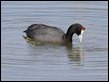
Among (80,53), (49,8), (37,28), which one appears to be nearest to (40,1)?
(49,8)

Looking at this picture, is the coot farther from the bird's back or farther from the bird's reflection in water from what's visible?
the bird's reflection in water

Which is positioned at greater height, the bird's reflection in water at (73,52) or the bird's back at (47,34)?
the bird's back at (47,34)

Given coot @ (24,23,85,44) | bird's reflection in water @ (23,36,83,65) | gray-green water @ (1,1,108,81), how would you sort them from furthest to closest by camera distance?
coot @ (24,23,85,44) → bird's reflection in water @ (23,36,83,65) → gray-green water @ (1,1,108,81)

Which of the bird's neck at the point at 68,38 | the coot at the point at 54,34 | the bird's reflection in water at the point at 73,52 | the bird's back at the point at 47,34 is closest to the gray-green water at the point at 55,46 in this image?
the bird's reflection in water at the point at 73,52

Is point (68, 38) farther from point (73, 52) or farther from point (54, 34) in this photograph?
point (73, 52)

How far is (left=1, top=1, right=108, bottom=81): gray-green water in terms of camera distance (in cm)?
1423

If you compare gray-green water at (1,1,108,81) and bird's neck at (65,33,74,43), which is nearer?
gray-green water at (1,1,108,81)

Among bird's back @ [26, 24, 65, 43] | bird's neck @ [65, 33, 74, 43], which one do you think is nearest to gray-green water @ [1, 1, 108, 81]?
bird's neck @ [65, 33, 74, 43]

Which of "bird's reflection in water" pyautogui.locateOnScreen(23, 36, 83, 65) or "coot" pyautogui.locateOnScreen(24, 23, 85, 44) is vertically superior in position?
"coot" pyautogui.locateOnScreen(24, 23, 85, 44)

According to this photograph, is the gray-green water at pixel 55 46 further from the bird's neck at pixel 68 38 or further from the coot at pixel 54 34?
the coot at pixel 54 34

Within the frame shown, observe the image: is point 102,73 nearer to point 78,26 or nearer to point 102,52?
point 102,52

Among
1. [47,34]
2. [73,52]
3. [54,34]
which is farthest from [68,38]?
[73,52]

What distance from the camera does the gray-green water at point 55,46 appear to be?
46.7 feet

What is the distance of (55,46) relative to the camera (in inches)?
666
